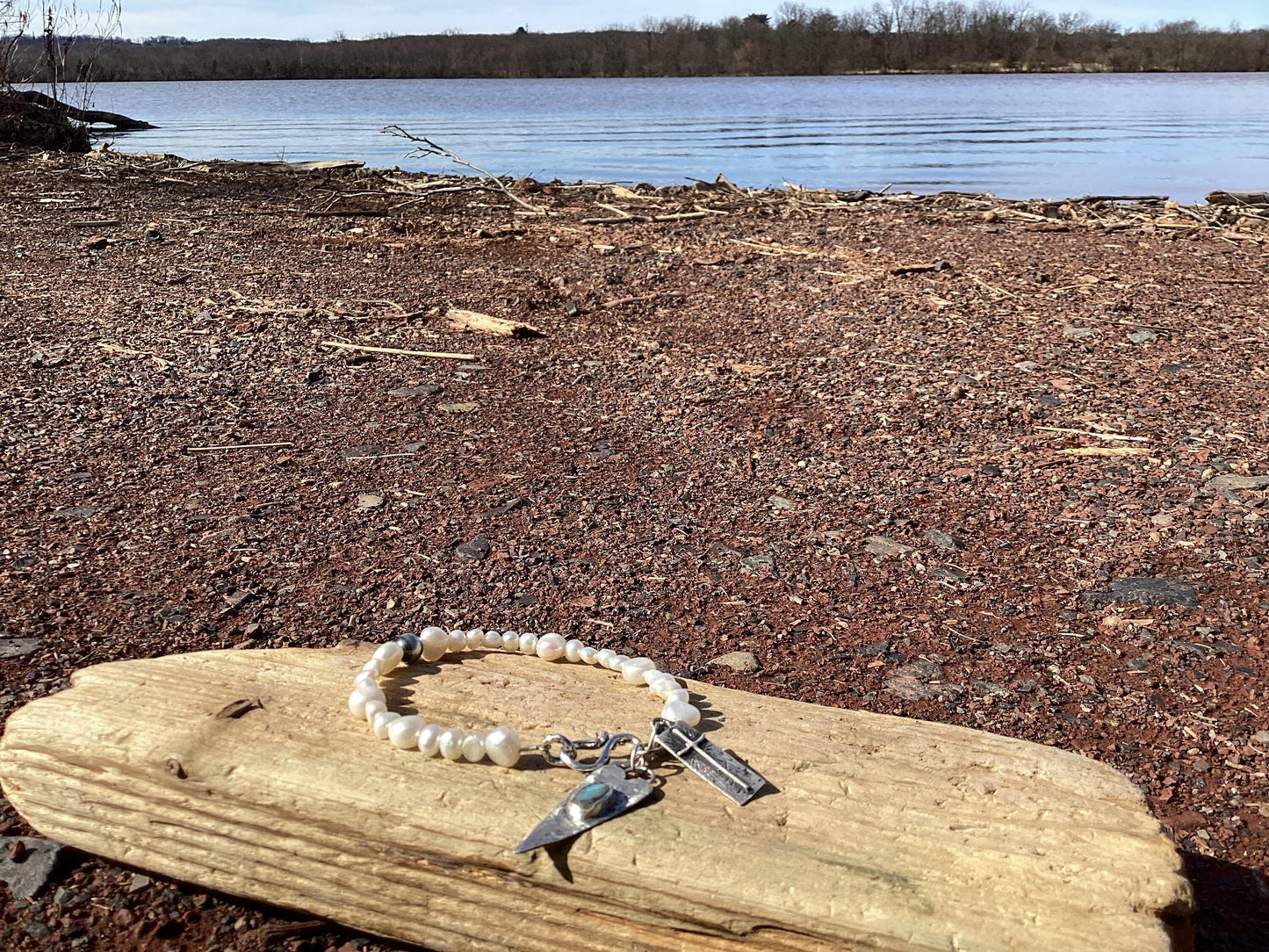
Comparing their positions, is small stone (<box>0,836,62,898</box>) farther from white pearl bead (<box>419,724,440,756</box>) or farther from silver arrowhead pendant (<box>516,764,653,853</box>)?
silver arrowhead pendant (<box>516,764,653,853</box>)

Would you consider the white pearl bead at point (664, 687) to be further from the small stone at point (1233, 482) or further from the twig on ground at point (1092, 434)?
the twig on ground at point (1092, 434)

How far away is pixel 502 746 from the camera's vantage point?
1771 millimetres

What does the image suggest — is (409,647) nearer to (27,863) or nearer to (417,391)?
(27,863)

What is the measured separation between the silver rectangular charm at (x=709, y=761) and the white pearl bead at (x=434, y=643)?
0.59 m

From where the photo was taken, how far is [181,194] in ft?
33.4

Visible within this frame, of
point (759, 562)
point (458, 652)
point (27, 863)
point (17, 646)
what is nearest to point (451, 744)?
point (458, 652)

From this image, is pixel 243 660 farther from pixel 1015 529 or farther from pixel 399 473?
pixel 1015 529

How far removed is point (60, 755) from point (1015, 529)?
2.88m

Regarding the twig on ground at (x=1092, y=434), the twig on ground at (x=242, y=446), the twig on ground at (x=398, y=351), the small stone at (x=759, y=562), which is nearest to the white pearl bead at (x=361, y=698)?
the small stone at (x=759, y=562)

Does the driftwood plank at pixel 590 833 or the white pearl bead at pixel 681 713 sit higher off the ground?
the white pearl bead at pixel 681 713

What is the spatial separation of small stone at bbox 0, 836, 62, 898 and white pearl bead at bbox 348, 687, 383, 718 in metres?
0.65

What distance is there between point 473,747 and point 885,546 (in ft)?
6.60

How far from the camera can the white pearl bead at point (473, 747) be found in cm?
180

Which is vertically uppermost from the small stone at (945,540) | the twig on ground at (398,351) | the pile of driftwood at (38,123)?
the pile of driftwood at (38,123)
